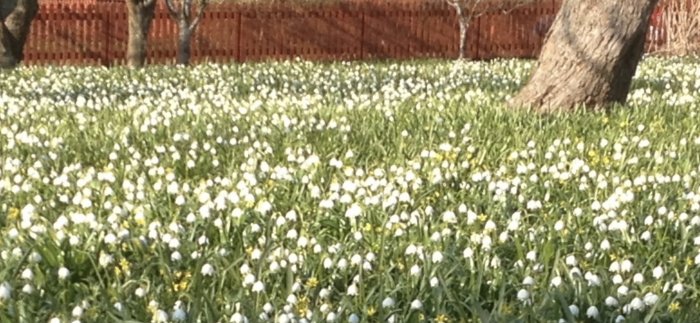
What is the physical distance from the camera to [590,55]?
33.0 feet

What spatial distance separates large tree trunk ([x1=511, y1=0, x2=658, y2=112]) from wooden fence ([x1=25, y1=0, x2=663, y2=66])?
1212 centimetres

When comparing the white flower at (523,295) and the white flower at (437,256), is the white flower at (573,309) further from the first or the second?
the white flower at (437,256)

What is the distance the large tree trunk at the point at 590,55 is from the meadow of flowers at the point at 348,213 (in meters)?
0.35

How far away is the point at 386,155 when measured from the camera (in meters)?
7.72

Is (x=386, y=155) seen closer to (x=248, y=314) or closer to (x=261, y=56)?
(x=248, y=314)

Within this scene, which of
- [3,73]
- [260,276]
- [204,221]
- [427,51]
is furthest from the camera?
[427,51]

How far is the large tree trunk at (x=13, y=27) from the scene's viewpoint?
16672 millimetres

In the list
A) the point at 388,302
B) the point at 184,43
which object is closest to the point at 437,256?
the point at 388,302

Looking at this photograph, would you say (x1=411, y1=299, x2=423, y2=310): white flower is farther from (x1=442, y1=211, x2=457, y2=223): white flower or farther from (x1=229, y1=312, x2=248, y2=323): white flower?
(x1=442, y1=211, x2=457, y2=223): white flower

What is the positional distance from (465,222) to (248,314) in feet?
6.21

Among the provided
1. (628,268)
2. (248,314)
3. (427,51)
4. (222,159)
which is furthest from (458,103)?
(427,51)

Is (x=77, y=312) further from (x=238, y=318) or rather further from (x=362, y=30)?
(x=362, y=30)

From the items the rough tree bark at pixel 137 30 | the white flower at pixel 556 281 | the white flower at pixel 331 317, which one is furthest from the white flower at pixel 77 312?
the rough tree bark at pixel 137 30

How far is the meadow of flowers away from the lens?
4.26 m
